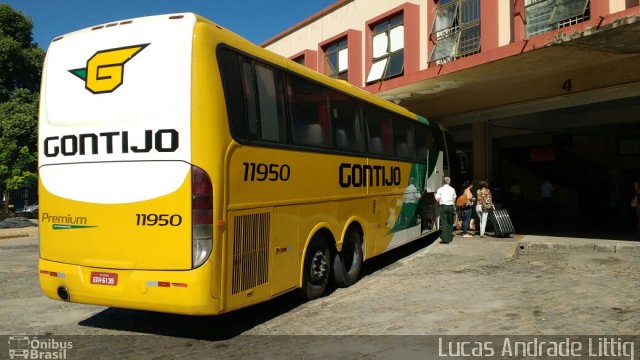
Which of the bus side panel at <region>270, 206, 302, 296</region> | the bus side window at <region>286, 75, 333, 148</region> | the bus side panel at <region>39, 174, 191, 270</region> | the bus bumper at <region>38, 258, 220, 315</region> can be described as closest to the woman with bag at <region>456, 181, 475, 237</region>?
the bus side window at <region>286, 75, 333, 148</region>

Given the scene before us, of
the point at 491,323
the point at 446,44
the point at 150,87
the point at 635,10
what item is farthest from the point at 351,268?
the point at 446,44

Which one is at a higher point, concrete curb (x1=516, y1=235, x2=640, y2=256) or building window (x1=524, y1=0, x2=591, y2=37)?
building window (x1=524, y1=0, x2=591, y2=37)

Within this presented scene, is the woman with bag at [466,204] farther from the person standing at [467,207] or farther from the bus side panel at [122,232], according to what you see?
the bus side panel at [122,232]

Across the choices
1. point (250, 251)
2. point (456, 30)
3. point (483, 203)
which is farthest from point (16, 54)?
point (250, 251)

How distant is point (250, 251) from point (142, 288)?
1138 millimetres

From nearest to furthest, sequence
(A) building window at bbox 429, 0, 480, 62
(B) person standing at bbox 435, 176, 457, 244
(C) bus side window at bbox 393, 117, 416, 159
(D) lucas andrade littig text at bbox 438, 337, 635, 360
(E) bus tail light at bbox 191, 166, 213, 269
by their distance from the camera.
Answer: (D) lucas andrade littig text at bbox 438, 337, 635, 360, (E) bus tail light at bbox 191, 166, 213, 269, (C) bus side window at bbox 393, 117, 416, 159, (B) person standing at bbox 435, 176, 457, 244, (A) building window at bbox 429, 0, 480, 62

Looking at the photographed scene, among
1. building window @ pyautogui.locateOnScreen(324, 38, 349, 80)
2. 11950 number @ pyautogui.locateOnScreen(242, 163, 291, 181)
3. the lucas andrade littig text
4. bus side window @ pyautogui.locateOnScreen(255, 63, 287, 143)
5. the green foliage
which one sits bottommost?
the lucas andrade littig text

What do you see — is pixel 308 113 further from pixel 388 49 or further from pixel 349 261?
pixel 388 49

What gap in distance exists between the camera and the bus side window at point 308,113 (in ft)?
20.1

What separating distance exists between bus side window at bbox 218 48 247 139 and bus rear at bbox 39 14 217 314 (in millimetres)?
392

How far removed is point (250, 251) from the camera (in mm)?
5273

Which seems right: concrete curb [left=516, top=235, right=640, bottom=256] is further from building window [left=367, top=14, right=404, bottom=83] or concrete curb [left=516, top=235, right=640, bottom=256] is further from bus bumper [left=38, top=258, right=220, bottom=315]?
bus bumper [left=38, top=258, right=220, bottom=315]

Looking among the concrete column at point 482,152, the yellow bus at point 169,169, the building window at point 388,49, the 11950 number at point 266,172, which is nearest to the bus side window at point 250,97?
the yellow bus at point 169,169

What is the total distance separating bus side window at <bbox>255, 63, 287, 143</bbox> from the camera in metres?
5.52
